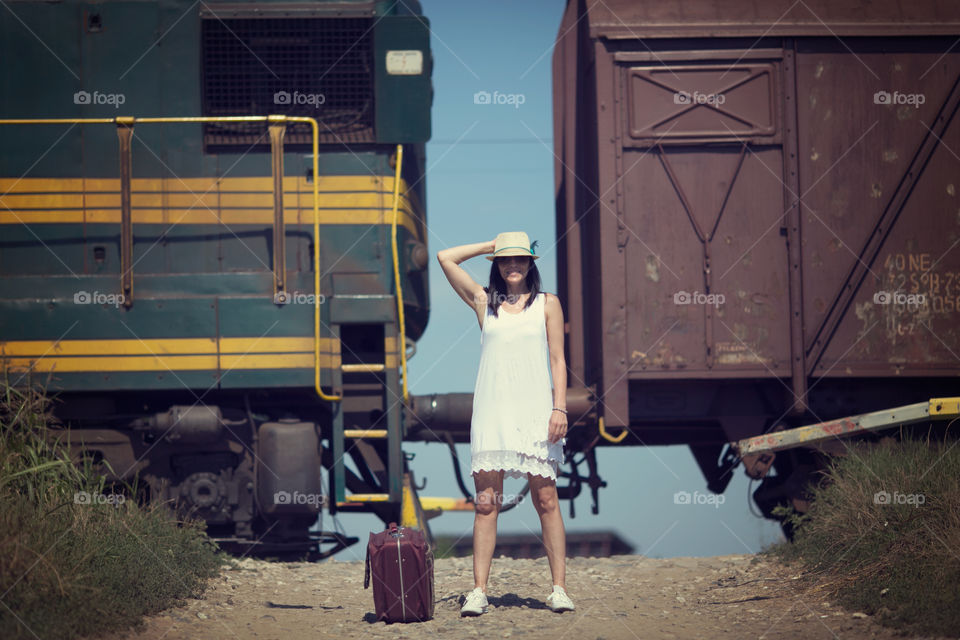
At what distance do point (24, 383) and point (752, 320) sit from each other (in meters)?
5.50

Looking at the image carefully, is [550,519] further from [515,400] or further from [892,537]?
[892,537]

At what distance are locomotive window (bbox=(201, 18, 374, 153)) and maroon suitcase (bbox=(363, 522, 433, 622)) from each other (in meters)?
3.67

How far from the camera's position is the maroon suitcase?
5.01m

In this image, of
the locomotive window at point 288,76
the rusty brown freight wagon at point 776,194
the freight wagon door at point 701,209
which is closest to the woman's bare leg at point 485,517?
the rusty brown freight wagon at point 776,194

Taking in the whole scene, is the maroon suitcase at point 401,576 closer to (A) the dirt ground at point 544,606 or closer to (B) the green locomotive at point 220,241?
(A) the dirt ground at point 544,606

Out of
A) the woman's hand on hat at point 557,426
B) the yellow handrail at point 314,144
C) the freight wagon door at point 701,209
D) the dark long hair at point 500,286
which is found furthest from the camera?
the freight wagon door at point 701,209

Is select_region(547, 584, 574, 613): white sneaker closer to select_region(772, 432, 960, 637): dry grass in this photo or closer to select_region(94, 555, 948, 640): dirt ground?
select_region(94, 555, 948, 640): dirt ground

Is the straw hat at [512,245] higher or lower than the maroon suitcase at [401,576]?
higher

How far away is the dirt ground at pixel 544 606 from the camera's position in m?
4.94

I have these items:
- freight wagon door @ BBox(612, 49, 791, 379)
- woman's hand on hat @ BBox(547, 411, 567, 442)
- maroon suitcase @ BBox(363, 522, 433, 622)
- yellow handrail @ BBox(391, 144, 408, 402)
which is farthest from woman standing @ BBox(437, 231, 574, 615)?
freight wagon door @ BBox(612, 49, 791, 379)

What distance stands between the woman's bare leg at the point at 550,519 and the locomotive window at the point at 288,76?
3.64 meters

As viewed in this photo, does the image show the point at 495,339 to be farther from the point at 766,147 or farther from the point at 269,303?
the point at 766,147

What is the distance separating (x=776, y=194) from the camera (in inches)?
294

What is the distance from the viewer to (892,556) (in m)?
5.52
